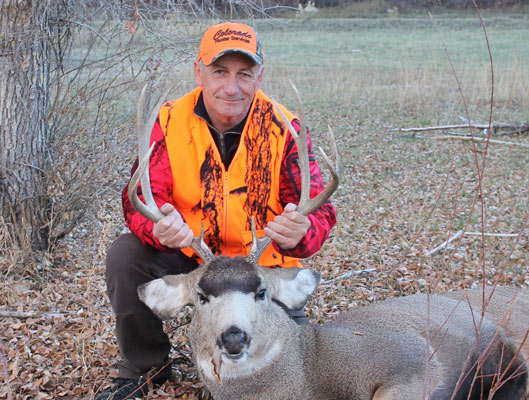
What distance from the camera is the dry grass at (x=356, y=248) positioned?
368 centimetres

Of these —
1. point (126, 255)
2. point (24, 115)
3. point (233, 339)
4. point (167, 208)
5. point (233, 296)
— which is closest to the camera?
point (233, 339)

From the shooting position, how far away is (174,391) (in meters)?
3.54

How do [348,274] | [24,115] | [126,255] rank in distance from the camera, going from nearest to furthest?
[126,255] < [24,115] < [348,274]

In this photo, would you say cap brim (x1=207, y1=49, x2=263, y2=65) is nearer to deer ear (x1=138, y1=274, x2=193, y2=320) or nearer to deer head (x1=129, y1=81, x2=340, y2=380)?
deer head (x1=129, y1=81, x2=340, y2=380)

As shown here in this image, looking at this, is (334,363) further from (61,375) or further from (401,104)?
(401,104)

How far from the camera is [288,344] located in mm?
3023

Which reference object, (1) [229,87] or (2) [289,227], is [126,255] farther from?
(1) [229,87]

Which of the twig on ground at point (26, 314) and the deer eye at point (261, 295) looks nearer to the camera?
the deer eye at point (261, 295)

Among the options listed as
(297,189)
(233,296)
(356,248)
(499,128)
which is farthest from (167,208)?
(499,128)

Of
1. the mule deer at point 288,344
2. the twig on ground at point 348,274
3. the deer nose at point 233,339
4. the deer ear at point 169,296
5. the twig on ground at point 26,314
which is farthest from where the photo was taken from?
the twig on ground at point 348,274

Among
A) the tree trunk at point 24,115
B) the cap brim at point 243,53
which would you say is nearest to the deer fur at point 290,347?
the cap brim at point 243,53

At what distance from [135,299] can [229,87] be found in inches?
51.1

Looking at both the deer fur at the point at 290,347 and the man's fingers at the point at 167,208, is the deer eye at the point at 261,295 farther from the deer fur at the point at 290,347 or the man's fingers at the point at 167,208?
the man's fingers at the point at 167,208

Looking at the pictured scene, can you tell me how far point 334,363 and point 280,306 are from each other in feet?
1.39
